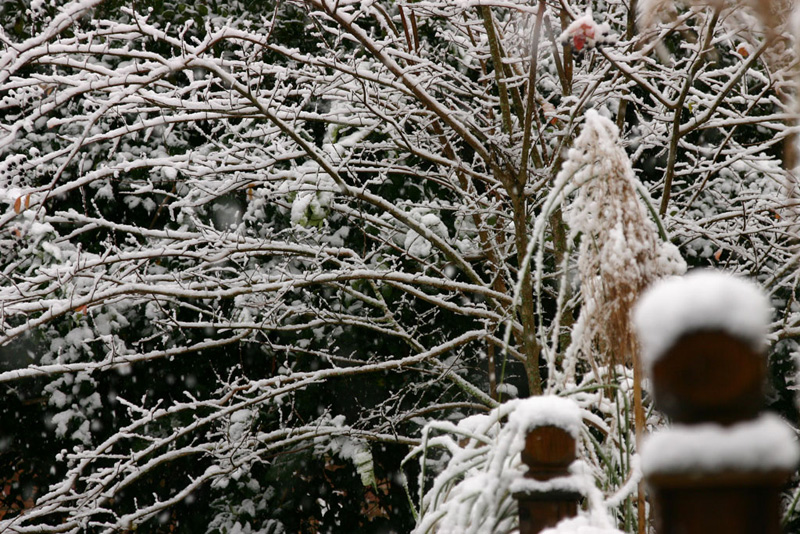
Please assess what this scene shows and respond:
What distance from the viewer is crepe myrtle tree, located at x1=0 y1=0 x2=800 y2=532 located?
10.0 feet

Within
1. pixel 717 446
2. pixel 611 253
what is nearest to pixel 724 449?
pixel 717 446

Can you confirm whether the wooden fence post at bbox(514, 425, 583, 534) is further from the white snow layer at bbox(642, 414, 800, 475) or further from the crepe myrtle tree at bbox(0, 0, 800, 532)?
the crepe myrtle tree at bbox(0, 0, 800, 532)

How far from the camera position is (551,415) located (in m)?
1.02

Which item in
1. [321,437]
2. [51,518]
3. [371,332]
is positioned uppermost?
[371,332]

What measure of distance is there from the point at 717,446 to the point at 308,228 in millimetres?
3463

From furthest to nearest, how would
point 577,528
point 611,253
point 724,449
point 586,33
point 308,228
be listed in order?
point 308,228 → point 586,33 → point 611,253 → point 577,528 → point 724,449

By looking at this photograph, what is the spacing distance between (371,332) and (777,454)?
3.90 meters

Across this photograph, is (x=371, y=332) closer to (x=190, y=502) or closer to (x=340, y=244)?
A: (x=340, y=244)

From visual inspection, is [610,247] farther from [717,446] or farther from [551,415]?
[717,446]

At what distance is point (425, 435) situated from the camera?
1.38 metres

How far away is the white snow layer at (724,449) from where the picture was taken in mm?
432

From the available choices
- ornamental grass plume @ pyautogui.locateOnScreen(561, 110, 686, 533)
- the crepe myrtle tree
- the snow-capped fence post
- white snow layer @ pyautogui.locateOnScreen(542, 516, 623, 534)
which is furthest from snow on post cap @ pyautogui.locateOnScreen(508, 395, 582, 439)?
the crepe myrtle tree

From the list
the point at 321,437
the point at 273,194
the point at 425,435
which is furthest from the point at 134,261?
the point at 425,435

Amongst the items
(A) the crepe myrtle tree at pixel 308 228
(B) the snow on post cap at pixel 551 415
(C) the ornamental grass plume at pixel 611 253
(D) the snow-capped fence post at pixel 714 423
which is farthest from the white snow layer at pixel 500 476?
(A) the crepe myrtle tree at pixel 308 228
